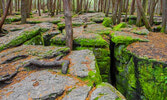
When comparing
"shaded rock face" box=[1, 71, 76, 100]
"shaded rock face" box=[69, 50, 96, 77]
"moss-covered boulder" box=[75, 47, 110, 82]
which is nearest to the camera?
"shaded rock face" box=[1, 71, 76, 100]

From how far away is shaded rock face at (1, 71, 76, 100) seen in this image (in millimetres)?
3191

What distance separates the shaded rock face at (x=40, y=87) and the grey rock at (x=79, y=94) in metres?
0.27

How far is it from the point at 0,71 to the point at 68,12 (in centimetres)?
416

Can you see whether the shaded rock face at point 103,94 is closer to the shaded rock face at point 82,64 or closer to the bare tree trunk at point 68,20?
the shaded rock face at point 82,64

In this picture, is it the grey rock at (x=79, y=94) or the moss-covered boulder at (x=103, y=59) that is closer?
the grey rock at (x=79, y=94)

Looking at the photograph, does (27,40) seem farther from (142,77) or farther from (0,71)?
(142,77)

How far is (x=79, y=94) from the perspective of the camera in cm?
322

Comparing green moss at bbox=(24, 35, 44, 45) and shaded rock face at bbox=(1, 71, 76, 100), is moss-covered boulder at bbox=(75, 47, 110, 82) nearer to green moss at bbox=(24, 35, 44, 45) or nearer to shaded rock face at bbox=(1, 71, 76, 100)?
shaded rock face at bbox=(1, 71, 76, 100)

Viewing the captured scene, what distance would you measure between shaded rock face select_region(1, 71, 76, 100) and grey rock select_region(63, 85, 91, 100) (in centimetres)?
27

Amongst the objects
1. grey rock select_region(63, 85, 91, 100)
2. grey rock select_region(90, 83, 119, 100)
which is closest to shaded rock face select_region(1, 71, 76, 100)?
grey rock select_region(63, 85, 91, 100)

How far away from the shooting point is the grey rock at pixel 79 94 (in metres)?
3.12

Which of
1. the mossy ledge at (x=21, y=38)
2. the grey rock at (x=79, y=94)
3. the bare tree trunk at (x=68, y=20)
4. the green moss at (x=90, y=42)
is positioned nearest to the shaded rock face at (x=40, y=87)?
the grey rock at (x=79, y=94)

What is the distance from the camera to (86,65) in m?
4.80

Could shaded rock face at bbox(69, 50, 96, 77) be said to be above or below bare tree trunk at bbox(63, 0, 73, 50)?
below
